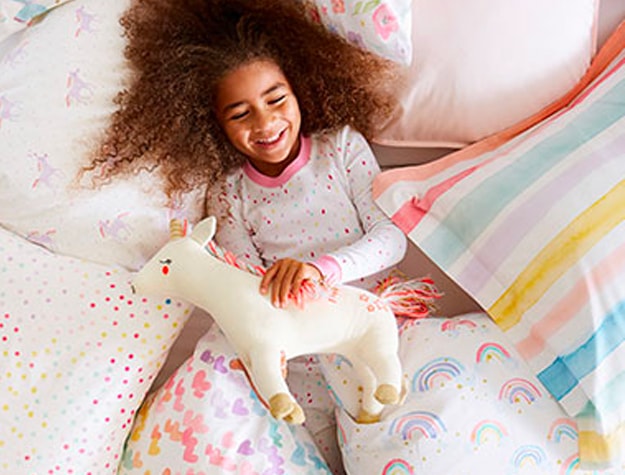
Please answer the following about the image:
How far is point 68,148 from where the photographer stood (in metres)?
1.10

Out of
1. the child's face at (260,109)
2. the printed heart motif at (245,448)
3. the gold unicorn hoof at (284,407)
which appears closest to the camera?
the gold unicorn hoof at (284,407)

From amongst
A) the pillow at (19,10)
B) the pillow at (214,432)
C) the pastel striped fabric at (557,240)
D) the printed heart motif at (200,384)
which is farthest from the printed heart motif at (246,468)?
the pillow at (19,10)

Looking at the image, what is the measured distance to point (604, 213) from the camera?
0.95m

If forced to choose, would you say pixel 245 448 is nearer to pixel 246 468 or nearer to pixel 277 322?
pixel 246 468

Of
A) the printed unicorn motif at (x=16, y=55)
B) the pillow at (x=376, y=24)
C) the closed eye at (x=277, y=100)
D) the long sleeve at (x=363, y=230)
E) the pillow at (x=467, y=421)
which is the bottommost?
the pillow at (x=467, y=421)

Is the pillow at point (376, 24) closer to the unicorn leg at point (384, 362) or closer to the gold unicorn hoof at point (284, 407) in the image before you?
the unicorn leg at point (384, 362)

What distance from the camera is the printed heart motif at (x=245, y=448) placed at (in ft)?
3.20

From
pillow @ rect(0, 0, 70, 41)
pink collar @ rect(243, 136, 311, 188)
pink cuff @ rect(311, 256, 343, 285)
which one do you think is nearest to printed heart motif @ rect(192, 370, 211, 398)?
pink cuff @ rect(311, 256, 343, 285)

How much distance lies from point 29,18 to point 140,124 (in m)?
0.23

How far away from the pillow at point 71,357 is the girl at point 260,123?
161 millimetres

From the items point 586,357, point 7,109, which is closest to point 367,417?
point 586,357

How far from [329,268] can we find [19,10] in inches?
23.3

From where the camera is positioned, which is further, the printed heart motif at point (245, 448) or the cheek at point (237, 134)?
Answer: the cheek at point (237, 134)

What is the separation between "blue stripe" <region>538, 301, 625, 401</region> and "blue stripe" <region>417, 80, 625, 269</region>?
7.4 inches
